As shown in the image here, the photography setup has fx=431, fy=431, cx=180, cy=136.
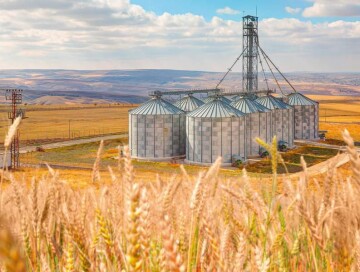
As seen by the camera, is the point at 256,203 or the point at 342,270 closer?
the point at 342,270

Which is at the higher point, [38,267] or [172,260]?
[172,260]

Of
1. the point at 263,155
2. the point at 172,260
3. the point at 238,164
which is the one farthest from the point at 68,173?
the point at 172,260

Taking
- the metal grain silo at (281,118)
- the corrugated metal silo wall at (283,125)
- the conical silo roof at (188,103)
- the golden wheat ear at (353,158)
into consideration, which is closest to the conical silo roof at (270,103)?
the metal grain silo at (281,118)

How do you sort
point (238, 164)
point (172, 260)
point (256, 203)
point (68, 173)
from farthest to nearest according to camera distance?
point (238, 164), point (68, 173), point (256, 203), point (172, 260)

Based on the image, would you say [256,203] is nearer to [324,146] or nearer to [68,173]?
[68,173]

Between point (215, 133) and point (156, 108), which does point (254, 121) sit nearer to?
point (215, 133)

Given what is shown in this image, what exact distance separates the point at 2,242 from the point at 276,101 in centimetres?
6754

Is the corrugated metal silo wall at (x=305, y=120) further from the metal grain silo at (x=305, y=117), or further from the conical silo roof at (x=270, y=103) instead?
the conical silo roof at (x=270, y=103)

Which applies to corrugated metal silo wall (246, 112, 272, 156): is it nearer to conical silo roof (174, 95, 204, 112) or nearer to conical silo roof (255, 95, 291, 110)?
conical silo roof (255, 95, 291, 110)

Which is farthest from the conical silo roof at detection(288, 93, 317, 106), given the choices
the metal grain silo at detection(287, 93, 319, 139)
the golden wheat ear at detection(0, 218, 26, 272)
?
the golden wheat ear at detection(0, 218, 26, 272)

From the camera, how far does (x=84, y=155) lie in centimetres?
6075

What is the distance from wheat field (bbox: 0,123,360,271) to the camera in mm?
1321

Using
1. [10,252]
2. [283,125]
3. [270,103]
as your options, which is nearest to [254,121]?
[270,103]

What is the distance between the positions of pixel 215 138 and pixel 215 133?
23.8 inches
